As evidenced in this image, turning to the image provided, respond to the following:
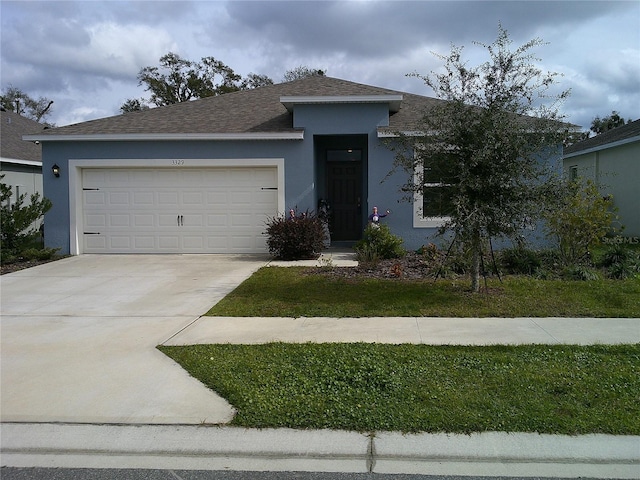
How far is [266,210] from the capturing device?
1441cm

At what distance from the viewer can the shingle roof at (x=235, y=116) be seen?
14.2 m

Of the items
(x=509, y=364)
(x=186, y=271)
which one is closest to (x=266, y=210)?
(x=186, y=271)

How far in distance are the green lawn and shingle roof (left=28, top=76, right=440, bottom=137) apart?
17.9 ft

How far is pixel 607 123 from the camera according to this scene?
4688 cm

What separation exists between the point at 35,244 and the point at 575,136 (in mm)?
14466

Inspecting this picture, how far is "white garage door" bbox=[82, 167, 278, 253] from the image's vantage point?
47.3 ft

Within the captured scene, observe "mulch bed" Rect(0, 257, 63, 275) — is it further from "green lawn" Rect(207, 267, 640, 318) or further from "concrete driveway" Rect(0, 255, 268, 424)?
"green lawn" Rect(207, 267, 640, 318)

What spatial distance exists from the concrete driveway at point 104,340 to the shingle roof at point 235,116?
12.9ft

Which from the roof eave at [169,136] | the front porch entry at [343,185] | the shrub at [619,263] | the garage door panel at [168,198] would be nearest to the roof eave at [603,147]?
the shrub at [619,263]

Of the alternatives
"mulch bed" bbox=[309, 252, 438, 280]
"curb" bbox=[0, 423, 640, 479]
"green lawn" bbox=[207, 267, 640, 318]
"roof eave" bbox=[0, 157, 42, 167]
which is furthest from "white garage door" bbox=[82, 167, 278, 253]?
"curb" bbox=[0, 423, 640, 479]

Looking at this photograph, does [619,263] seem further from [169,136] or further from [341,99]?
[169,136]

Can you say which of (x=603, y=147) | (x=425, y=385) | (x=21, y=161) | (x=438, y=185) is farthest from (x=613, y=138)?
(x=21, y=161)

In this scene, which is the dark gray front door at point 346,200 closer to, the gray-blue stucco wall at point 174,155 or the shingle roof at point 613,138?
the gray-blue stucco wall at point 174,155

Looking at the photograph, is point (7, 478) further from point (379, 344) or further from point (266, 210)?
point (266, 210)
